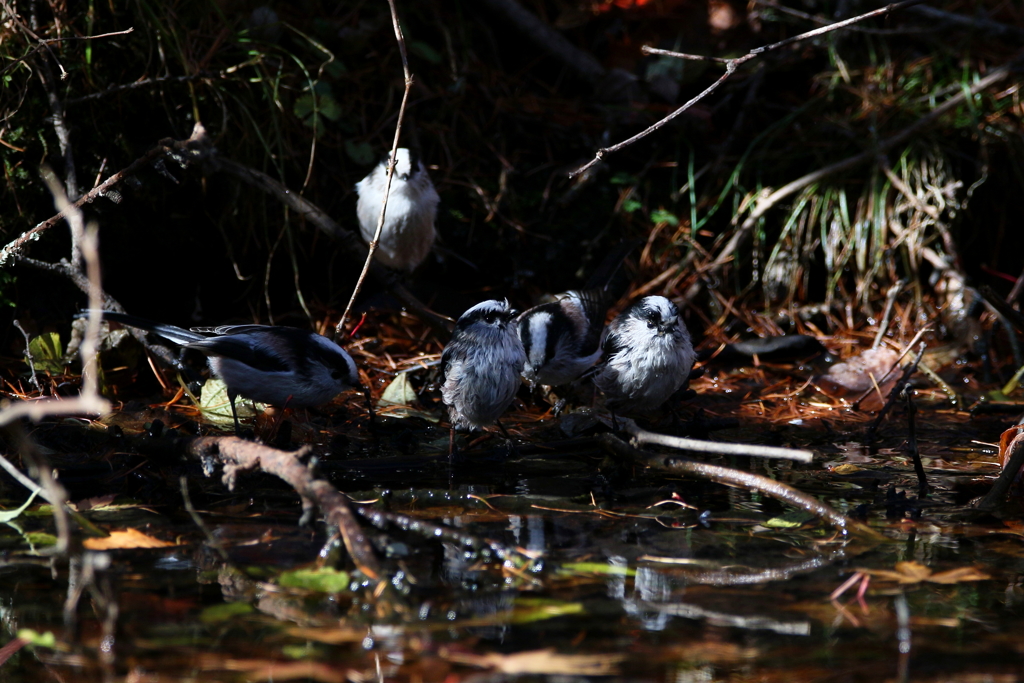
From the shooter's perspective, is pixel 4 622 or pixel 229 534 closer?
pixel 4 622

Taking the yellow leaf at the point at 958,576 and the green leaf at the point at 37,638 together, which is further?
the yellow leaf at the point at 958,576

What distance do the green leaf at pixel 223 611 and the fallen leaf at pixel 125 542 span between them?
536mm

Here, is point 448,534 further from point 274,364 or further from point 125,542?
point 274,364

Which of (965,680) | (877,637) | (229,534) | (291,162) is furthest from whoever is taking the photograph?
(291,162)

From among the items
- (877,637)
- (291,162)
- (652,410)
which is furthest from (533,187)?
(877,637)

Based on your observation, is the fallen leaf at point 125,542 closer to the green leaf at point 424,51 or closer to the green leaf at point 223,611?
the green leaf at point 223,611

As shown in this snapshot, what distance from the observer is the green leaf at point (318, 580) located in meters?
2.49

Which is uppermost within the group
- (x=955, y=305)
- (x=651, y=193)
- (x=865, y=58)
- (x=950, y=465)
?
(x=865, y=58)

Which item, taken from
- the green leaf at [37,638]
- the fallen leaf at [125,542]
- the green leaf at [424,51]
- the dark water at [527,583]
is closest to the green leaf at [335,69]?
the green leaf at [424,51]

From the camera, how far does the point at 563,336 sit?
15.7ft

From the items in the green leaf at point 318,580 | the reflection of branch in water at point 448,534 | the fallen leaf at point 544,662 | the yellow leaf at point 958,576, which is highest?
the reflection of branch in water at point 448,534

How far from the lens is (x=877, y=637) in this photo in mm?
2258

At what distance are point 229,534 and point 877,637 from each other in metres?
1.99

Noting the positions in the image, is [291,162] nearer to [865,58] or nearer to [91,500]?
[91,500]
